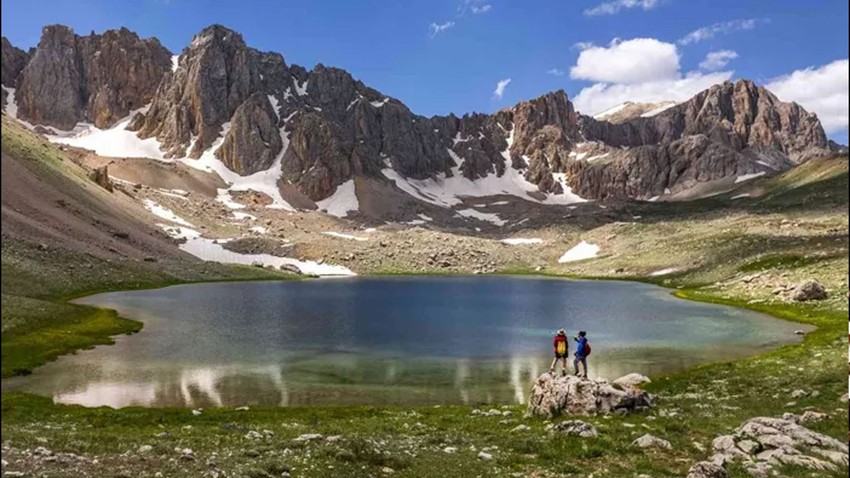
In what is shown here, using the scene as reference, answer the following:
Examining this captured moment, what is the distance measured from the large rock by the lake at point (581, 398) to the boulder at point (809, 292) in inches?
2576

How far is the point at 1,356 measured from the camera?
4.99 m

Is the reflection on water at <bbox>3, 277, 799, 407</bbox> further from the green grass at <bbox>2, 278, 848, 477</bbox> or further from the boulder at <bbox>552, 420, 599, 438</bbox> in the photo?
the boulder at <bbox>552, 420, 599, 438</bbox>

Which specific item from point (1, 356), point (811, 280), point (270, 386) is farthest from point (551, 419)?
point (811, 280)

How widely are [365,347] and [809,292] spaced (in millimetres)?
64283

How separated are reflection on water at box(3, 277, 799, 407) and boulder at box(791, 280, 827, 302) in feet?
26.1

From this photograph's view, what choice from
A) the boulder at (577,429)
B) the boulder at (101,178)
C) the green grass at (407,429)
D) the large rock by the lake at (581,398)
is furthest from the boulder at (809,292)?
the boulder at (101,178)

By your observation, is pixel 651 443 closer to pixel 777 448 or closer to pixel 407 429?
pixel 777 448

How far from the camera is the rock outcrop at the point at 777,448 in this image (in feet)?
58.2

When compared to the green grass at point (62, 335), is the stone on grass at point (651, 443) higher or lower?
lower

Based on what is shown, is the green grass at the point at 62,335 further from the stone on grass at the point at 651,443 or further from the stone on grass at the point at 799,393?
the stone on grass at the point at 799,393

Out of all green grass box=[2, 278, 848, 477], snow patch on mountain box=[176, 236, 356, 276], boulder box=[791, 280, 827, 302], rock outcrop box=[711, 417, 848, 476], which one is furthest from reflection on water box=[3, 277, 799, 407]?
snow patch on mountain box=[176, 236, 356, 276]

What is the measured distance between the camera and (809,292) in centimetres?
8175

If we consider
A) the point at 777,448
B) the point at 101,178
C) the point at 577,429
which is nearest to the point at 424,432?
the point at 577,429

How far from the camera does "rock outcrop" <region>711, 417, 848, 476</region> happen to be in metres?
17.7
